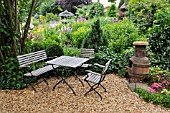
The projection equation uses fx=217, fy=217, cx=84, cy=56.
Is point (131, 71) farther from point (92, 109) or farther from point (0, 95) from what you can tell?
point (0, 95)

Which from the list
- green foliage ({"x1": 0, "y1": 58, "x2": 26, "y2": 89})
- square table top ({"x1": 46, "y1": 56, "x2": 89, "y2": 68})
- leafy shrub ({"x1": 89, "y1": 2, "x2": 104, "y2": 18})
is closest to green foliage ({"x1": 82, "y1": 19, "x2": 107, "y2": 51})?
square table top ({"x1": 46, "y1": 56, "x2": 89, "y2": 68})

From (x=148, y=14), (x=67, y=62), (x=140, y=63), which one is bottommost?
(x=140, y=63)

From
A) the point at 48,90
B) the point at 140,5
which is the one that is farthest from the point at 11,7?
the point at 140,5

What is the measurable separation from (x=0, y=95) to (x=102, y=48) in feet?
10.5

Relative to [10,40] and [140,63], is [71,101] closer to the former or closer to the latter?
[140,63]

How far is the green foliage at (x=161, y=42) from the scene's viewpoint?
573 centimetres

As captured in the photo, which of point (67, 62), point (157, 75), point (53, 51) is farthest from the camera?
point (53, 51)

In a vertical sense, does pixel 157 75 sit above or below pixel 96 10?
below

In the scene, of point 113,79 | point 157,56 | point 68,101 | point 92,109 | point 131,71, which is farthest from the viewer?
point 157,56

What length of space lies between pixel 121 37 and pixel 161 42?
4.46ft

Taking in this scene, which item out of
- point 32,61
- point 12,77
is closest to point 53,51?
point 32,61

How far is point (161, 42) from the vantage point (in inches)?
230

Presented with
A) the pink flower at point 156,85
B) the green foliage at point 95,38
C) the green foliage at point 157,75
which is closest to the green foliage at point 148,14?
the green foliage at point 95,38

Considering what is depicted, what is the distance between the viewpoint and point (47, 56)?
562 centimetres
